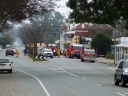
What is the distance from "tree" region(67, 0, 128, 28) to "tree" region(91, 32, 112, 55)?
46981mm

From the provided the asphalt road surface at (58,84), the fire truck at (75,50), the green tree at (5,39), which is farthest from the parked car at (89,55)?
the green tree at (5,39)

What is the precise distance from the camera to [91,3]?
4125 centimetres

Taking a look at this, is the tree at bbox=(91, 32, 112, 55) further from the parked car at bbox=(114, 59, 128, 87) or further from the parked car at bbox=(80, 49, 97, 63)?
the parked car at bbox=(114, 59, 128, 87)

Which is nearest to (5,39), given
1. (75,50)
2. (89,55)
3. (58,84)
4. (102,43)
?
(102,43)

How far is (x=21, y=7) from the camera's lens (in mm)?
37062

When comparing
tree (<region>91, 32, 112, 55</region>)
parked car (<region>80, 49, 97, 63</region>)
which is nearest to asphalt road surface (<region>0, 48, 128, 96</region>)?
parked car (<region>80, 49, 97, 63</region>)

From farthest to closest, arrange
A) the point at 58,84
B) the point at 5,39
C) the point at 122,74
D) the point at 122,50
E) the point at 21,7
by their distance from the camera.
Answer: the point at 5,39, the point at 122,50, the point at 21,7, the point at 58,84, the point at 122,74

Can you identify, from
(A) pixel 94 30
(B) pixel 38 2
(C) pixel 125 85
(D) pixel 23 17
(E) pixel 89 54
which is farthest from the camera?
(A) pixel 94 30

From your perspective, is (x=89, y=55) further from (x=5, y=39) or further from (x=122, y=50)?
(x=5, y=39)

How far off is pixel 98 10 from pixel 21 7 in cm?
780

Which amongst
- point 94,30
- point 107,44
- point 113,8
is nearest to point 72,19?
point 113,8

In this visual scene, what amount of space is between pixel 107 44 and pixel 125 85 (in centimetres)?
6272

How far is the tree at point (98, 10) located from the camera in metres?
40.5

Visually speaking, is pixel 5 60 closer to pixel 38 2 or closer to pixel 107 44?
pixel 38 2
